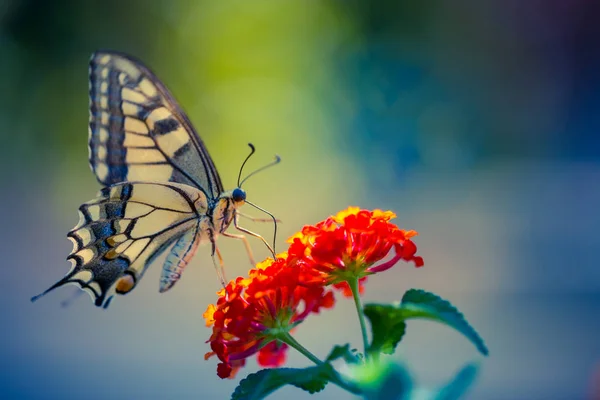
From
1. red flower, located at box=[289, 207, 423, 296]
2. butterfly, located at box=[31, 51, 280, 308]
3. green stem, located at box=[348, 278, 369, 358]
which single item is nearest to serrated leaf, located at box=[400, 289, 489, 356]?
green stem, located at box=[348, 278, 369, 358]

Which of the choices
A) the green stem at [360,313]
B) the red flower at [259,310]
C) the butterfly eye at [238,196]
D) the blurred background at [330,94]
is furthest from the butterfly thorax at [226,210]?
the blurred background at [330,94]

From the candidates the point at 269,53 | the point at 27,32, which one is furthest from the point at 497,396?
the point at 27,32

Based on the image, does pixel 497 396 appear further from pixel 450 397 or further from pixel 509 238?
pixel 450 397

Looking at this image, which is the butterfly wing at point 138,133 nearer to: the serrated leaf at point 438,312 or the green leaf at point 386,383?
the serrated leaf at point 438,312

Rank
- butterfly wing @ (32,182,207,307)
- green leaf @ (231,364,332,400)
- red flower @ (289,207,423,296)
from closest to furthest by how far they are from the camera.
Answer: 1. green leaf @ (231,364,332,400)
2. red flower @ (289,207,423,296)
3. butterfly wing @ (32,182,207,307)

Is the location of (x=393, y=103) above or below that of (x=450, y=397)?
above

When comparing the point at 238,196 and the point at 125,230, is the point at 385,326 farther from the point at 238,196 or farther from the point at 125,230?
the point at 125,230

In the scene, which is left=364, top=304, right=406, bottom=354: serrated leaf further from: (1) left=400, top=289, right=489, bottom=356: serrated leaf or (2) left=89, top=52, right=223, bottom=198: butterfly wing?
(2) left=89, top=52, right=223, bottom=198: butterfly wing
